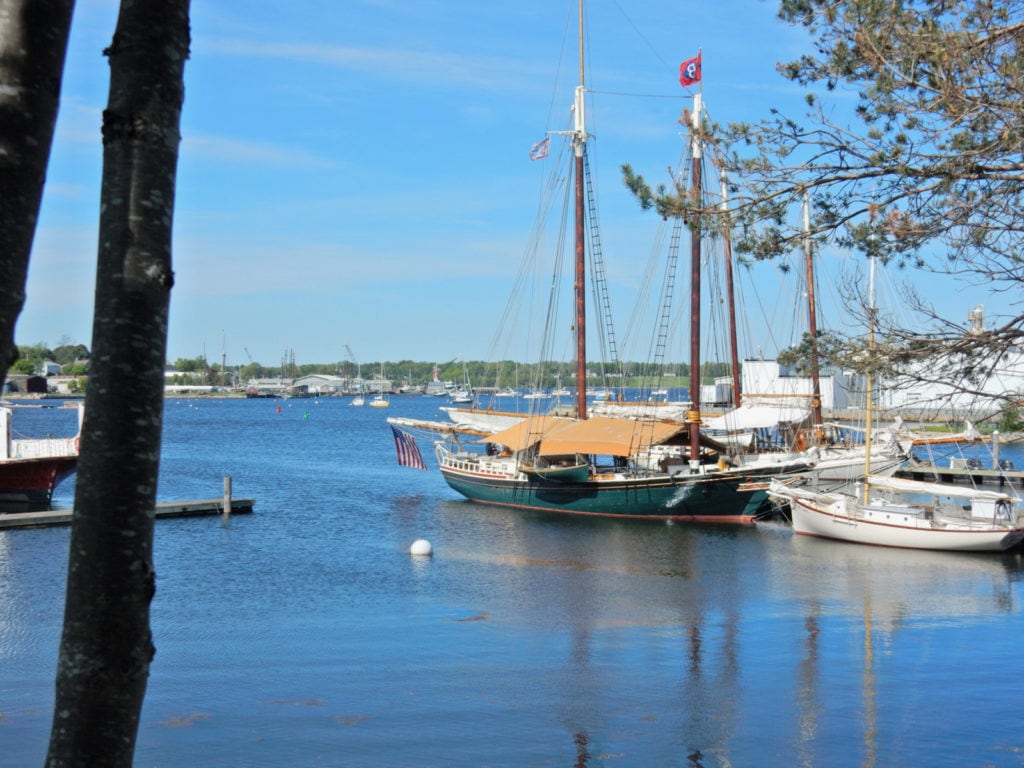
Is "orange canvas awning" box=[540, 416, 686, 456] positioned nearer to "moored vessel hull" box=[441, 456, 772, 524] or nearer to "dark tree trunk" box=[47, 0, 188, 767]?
"moored vessel hull" box=[441, 456, 772, 524]

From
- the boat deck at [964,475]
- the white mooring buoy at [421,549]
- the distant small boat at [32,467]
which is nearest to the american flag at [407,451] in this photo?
the distant small boat at [32,467]

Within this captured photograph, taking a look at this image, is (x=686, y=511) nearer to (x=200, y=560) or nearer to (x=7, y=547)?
(x=200, y=560)

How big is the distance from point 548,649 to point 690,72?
1062 inches

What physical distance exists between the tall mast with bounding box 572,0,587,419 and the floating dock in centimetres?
1389

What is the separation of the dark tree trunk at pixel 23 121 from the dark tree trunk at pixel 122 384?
1.33 feet

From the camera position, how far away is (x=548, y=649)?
18.0 metres

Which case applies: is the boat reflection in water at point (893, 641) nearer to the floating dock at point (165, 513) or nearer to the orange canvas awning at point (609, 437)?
the orange canvas awning at point (609, 437)

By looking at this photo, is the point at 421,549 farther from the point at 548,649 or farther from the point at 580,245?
the point at 580,245

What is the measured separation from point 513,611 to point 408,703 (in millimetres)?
7361

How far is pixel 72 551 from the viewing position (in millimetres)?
3799

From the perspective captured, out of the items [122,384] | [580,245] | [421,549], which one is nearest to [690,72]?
[580,245]

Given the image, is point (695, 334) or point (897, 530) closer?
point (897, 530)

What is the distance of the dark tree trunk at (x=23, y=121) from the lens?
3217 millimetres

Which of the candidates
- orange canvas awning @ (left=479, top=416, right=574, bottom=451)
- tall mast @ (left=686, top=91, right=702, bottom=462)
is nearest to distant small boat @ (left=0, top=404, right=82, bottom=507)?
orange canvas awning @ (left=479, top=416, right=574, bottom=451)
